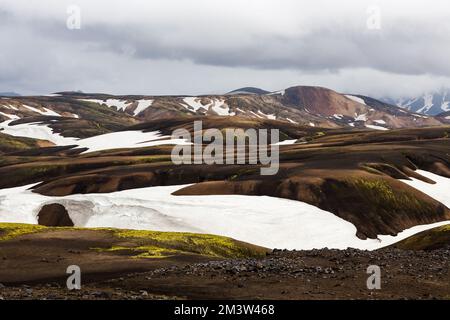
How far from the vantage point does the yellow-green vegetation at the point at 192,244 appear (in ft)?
208

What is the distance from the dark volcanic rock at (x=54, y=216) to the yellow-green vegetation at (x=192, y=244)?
29.9 metres

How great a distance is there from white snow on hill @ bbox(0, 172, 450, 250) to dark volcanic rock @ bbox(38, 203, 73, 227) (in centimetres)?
99

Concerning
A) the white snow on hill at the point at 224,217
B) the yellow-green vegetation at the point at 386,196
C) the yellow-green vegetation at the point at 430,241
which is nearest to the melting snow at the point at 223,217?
the white snow on hill at the point at 224,217

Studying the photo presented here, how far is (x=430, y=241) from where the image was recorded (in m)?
69.1

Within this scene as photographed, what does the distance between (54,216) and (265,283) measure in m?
69.8

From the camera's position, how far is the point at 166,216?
92.4 meters

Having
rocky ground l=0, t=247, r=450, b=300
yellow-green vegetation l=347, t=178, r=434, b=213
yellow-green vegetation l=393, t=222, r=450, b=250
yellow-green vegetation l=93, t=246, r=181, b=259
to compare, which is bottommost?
rocky ground l=0, t=247, r=450, b=300

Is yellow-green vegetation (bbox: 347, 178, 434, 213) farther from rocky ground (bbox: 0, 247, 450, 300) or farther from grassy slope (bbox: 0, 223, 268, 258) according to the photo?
rocky ground (bbox: 0, 247, 450, 300)

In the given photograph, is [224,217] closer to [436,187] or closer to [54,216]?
[54,216]

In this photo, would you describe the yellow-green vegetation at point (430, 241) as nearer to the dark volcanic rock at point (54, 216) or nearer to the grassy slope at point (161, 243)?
the grassy slope at point (161, 243)

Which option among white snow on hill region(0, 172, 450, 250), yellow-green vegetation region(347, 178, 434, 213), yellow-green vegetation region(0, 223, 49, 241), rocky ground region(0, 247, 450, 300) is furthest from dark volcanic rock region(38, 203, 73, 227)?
rocky ground region(0, 247, 450, 300)

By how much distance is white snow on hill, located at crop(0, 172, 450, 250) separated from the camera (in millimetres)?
88375
